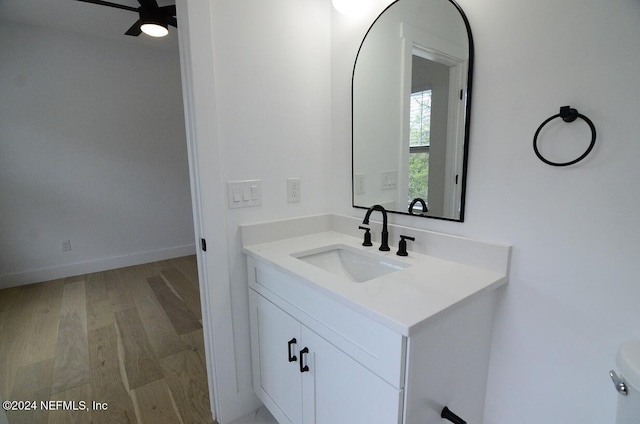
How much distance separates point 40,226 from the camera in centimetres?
313

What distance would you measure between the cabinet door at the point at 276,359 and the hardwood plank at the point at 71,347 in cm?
116

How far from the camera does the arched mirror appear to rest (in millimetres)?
1104

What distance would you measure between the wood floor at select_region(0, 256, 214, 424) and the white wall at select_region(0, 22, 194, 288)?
0.52m

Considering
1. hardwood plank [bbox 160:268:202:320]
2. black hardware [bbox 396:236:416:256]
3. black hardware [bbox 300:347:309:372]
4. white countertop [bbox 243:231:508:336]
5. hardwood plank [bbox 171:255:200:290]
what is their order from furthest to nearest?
hardwood plank [bbox 171:255:200:290], hardwood plank [bbox 160:268:202:320], black hardware [bbox 396:236:416:256], black hardware [bbox 300:347:309:372], white countertop [bbox 243:231:508:336]

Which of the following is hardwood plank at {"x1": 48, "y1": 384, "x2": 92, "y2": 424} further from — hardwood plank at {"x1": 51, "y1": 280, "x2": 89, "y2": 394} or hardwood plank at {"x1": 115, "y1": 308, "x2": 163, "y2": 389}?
hardwood plank at {"x1": 115, "y1": 308, "x2": 163, "y2": 389}

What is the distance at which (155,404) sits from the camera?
5.16 ft

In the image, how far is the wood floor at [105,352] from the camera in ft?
5.07

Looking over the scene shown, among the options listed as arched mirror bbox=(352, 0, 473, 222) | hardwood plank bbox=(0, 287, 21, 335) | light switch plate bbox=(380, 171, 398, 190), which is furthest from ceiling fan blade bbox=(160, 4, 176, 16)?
hardwood plank bbox=(0, 287, 21, 335)

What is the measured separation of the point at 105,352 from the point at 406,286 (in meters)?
2.16

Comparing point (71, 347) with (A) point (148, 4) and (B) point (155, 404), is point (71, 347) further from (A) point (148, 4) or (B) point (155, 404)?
(A) point (148, 4)

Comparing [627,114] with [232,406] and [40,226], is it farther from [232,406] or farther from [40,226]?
[40,226]

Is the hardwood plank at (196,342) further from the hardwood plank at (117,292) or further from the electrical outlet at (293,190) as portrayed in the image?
the electrical outlet at (293,190)

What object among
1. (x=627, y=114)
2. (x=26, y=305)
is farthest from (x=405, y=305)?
(x=26, y=305)

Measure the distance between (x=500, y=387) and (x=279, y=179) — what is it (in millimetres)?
1269
